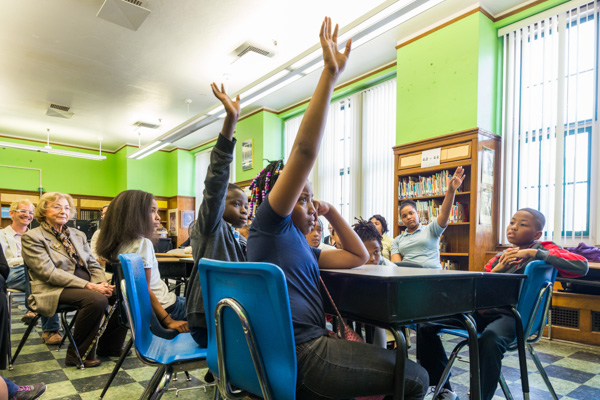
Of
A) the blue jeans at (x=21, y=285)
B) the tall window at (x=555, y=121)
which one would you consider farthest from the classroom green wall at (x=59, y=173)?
the tall window at (x=555, y=121)

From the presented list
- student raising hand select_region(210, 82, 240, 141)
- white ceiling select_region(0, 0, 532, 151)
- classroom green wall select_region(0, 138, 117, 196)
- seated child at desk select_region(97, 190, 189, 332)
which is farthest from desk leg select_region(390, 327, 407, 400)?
classroom green wall select_region(0, 138, 117, 196)

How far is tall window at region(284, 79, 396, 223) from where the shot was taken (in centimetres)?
607

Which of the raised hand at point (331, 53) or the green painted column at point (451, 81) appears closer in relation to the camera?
the raised hand at point (331, 53)

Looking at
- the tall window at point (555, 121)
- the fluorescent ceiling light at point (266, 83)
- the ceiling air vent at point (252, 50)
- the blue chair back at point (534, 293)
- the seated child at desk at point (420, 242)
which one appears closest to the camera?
the blue chair back at point (534, 293)

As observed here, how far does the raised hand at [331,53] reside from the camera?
1.20 meters

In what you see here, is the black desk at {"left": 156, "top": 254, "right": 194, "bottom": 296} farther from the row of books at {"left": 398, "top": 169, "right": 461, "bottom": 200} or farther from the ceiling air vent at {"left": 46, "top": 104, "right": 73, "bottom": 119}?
the ceiling air vent at {"left": 46, "top": 104, "right": 73, "bottom": 119}

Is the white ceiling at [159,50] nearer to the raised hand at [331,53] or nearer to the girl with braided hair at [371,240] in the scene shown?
the girl with braided hair at [371,240]

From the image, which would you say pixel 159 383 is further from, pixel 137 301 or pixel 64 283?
pixel 64 283

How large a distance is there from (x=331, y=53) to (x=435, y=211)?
4110mm

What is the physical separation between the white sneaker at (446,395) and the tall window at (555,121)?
2939 mm

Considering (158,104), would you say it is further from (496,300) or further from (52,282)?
(496,300)

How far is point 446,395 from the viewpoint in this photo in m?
1.91

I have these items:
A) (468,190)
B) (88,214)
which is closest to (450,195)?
(468,190)

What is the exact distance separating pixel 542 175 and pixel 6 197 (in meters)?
11.5
